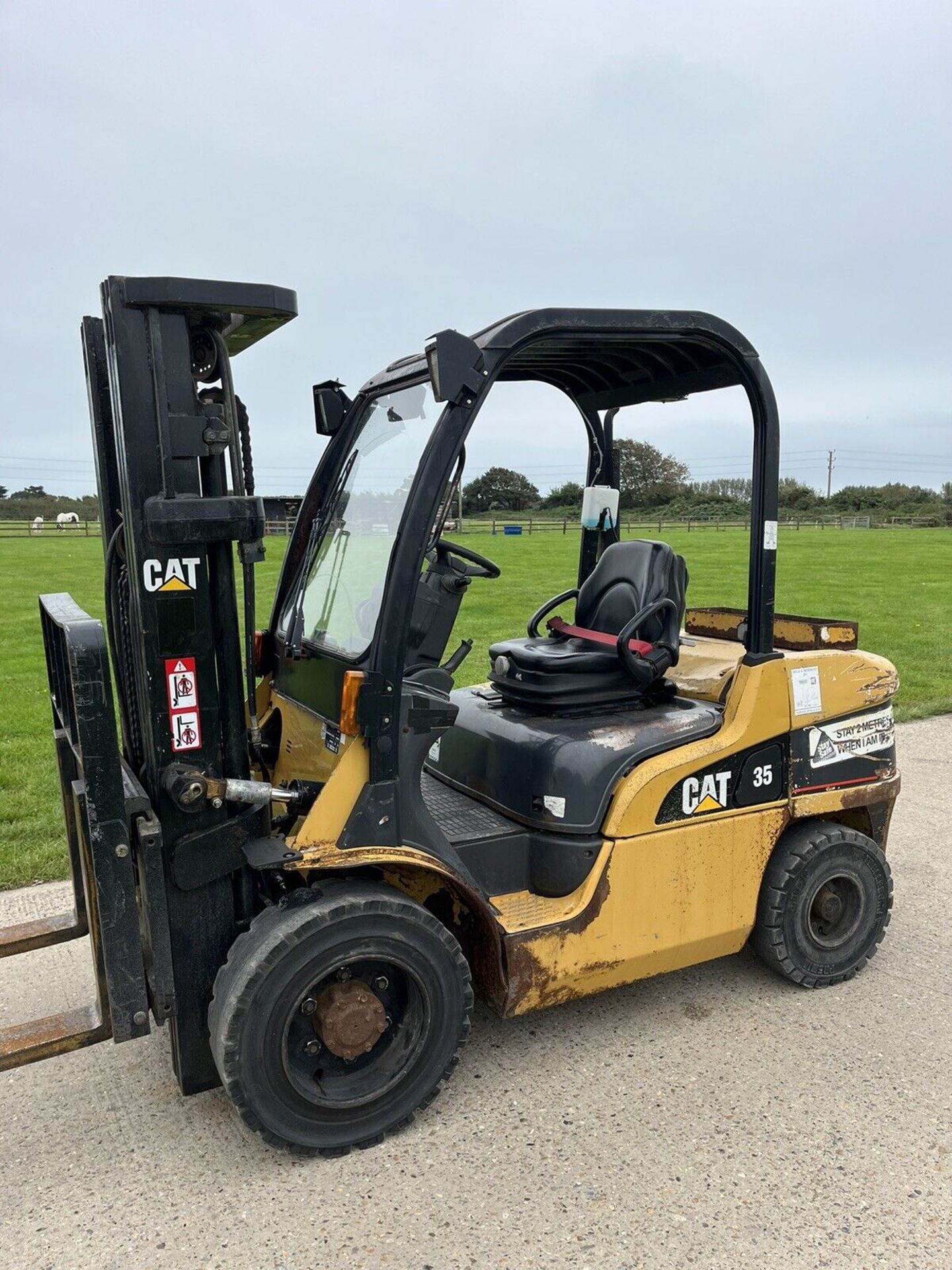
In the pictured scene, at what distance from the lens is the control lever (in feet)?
11.2

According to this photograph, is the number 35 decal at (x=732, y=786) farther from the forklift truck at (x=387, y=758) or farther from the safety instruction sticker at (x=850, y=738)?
the safety instruction sticker at (x=850, y=738)

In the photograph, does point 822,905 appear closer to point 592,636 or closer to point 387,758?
point 592,636

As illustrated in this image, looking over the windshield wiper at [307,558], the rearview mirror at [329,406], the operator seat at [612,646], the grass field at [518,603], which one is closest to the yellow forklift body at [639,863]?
the windshield wiper at [307,558]

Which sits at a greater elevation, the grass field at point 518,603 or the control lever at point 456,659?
the control lever at point 456,659

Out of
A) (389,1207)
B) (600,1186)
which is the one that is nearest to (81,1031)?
(389,1207)

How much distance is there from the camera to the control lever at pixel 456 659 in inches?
134

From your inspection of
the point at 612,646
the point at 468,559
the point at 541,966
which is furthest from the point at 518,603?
the point at 541,966

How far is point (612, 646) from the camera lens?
161 inches

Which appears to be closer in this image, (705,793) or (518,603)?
(705,793)

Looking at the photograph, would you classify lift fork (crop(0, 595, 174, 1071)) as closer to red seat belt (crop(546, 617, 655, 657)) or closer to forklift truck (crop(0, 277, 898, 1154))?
forklift truck (crop(0, 277, 898, 1154))

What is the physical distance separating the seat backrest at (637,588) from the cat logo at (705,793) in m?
0.58

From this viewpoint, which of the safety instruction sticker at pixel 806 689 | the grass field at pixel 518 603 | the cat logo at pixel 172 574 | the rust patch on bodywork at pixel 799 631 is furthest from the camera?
the grass field at pixel 518 603

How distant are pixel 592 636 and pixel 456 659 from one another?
810 mm

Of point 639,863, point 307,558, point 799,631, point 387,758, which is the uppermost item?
point 307,558
